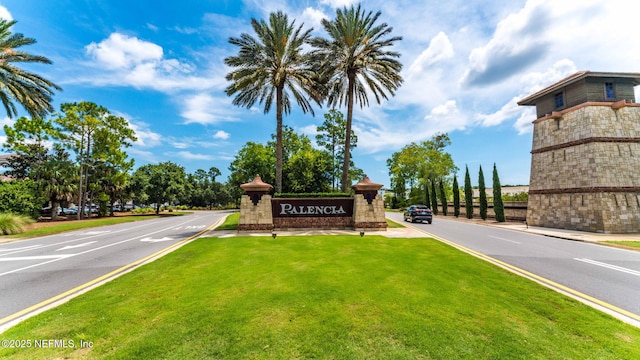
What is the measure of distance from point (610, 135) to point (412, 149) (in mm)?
32691

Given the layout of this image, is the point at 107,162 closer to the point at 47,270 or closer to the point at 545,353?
the point at 47,270

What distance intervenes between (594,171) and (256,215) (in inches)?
1014

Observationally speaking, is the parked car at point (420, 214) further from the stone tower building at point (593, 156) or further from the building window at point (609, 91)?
the building window at point (609, 91)

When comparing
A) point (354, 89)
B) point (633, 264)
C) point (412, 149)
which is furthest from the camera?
point (412, 149)

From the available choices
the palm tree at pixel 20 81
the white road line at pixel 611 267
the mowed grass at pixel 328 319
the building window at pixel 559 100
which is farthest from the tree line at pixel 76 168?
the building window at pixel 559 100

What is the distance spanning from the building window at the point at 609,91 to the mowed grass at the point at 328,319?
24.6 metres

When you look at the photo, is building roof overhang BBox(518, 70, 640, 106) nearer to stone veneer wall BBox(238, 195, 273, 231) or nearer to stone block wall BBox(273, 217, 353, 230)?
stone block wall BBox(273, 217, 353, 230)

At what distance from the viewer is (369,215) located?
18312 mm

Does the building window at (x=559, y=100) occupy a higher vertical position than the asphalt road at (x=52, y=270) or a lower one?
higher

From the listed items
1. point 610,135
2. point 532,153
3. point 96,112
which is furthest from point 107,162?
point 610,135

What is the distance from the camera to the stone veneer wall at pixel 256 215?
1766 centimetres

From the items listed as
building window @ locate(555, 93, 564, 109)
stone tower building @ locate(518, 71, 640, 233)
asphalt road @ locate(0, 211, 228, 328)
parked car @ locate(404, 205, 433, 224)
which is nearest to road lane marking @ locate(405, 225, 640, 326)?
asphalt road @ locate(0, 211, 228, 328)

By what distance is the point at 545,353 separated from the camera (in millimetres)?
3645

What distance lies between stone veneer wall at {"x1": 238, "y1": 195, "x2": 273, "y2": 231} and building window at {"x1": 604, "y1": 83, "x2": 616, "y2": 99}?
28355mm
